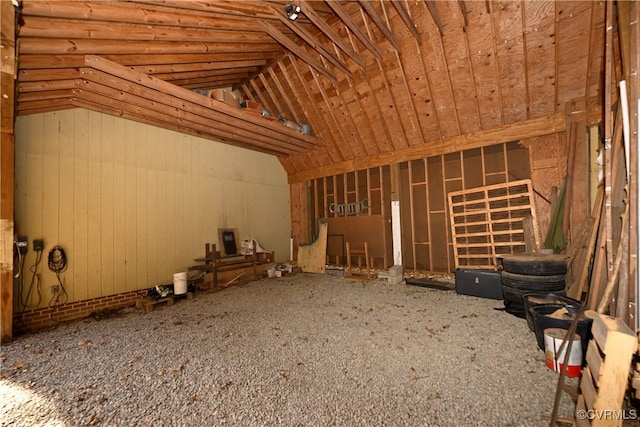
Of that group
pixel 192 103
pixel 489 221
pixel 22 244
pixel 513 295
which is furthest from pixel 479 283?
pixel 22 244

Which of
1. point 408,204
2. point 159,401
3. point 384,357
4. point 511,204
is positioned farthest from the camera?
point 408,204

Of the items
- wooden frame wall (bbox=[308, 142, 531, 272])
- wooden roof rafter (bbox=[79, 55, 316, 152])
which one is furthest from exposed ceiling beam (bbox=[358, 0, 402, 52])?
wooden roof rafter (bbox=[79, 55, 316, 152])

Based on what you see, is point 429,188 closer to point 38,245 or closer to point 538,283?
point 538,283

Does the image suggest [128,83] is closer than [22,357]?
No

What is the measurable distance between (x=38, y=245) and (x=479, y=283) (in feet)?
22.6

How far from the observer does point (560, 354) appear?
204cm

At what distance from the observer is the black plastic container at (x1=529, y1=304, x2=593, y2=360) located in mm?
2100

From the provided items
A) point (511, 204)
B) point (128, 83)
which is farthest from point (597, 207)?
point (128, 83)

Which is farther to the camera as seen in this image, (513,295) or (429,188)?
(429,188)

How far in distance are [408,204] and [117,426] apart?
5926 mm

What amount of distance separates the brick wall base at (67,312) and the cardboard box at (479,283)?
19.3 feet

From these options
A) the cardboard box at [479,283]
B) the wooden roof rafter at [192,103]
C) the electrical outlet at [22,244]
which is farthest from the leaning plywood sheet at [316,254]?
the electrical outlet at [22,244]

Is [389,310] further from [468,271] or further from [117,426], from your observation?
[117,426]

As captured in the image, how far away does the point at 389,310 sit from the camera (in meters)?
3.76
